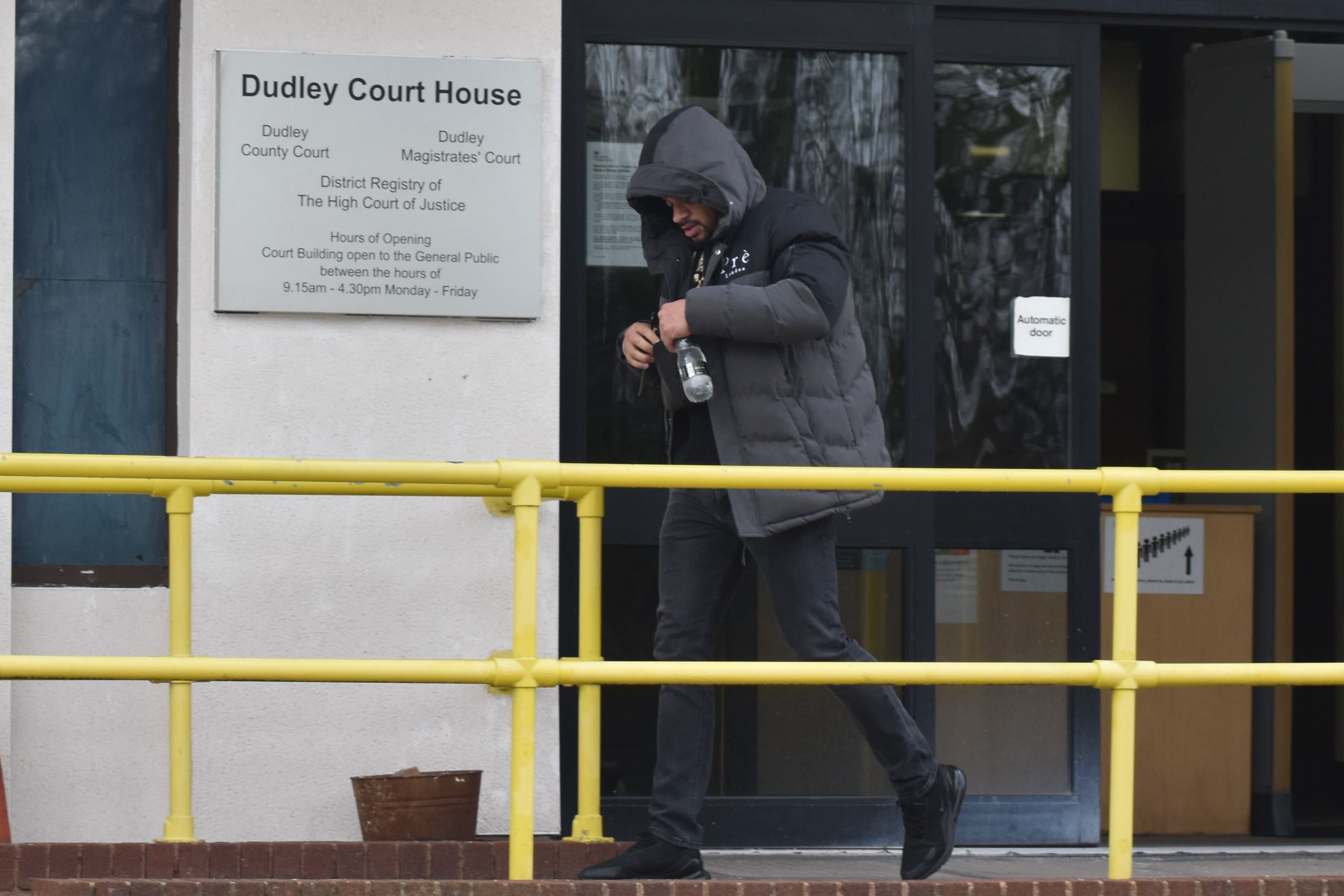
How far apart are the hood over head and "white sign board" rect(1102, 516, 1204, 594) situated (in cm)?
241

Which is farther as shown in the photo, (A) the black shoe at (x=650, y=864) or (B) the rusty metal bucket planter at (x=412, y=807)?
(B) the rusty metal bucket planter at (x=412, y=807)

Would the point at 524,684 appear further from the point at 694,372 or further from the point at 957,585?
the point at 957,585

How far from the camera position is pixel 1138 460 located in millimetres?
8805

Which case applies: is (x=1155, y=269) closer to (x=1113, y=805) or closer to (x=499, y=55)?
(x=499, y=55)

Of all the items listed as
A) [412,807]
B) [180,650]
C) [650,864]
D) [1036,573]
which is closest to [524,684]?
[650,864]

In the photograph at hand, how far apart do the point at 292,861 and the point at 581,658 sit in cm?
92

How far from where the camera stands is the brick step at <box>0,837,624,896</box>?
161 inches

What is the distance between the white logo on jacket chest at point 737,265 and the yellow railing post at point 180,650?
1285 millimetres

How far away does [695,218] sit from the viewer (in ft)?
13.5

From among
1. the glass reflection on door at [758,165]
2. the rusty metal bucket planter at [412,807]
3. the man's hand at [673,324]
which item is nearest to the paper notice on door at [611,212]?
the glass reflection on door at [758,165]

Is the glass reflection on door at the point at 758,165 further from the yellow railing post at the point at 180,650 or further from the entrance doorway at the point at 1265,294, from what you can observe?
the yellow railing post at the point at 180,650

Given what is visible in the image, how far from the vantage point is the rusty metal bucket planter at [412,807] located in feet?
15.4

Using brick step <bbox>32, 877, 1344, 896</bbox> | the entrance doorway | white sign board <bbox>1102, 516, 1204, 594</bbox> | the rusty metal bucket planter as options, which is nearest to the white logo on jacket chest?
brick step <bbox>32, 877, 1344, 896</bbox>

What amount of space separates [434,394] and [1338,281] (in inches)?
155
